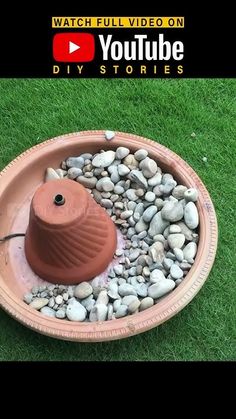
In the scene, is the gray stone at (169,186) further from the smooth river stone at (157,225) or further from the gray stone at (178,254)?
the gray stone at (178,254)

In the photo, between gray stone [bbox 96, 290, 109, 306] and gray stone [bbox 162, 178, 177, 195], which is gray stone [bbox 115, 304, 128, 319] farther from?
gray stone [bbox 162, 178, 177, 195]

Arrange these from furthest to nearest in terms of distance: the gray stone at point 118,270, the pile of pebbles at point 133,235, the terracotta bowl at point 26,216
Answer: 1. the gray stone at point 118,270
2. the pile of pebbles at point 133,235
3. the terracotta bowl at point 26,216

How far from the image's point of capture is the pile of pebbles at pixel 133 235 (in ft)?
6.95

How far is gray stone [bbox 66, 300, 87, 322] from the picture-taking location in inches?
82.7

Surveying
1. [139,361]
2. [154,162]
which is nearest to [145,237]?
[154,162]

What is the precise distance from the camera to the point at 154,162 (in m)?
2.35

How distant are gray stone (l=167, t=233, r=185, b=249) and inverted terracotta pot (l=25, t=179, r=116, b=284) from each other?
8.6 inches

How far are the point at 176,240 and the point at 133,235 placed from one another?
0.20m

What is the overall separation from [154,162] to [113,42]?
69 centimetres

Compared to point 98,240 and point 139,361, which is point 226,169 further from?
point 139,361

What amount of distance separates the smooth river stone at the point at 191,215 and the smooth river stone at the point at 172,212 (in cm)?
2

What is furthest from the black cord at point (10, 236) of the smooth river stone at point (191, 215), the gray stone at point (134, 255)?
the smooth river stone at point (191, 215)

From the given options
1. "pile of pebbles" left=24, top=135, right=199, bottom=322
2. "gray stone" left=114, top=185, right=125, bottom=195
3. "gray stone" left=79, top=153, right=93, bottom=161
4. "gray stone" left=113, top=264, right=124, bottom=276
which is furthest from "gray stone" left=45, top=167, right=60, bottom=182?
"gray stone" left=113, top=264, right=124, bottom=276

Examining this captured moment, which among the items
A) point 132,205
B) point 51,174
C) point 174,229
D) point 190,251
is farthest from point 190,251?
point 51,174
